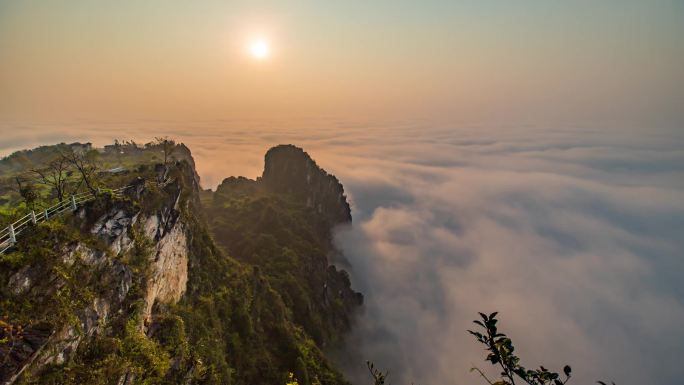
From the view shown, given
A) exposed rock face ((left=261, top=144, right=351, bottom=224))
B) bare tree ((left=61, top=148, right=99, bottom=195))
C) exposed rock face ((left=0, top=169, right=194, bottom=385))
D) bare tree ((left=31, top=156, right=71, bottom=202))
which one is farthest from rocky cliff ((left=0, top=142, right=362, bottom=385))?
exposed rock face ((left=261, top=144, right=351, bottom=224))

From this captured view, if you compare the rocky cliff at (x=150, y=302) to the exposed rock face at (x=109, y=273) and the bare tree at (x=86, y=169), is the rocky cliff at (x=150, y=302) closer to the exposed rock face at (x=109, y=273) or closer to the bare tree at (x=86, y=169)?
the exposed rock face at (x=109, y=273)

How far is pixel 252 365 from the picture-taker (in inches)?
1437

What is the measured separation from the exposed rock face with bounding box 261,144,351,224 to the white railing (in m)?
74.4

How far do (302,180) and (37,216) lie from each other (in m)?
81.1

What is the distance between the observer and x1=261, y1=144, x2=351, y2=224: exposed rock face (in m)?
99.3

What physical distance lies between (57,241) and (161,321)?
1078cm

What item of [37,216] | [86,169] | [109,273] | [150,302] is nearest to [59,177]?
[37,216]

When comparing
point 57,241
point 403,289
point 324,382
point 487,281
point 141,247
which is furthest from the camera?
point 487,281

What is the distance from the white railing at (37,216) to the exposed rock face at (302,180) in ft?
244

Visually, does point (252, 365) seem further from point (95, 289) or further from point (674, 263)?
point (674, 263)

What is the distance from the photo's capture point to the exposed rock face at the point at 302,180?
326 ft

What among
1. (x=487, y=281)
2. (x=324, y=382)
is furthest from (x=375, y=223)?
(x=324, y=382)

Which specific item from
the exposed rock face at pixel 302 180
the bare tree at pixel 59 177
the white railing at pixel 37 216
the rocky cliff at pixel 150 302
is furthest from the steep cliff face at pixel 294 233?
the white railing at pixel 37 216

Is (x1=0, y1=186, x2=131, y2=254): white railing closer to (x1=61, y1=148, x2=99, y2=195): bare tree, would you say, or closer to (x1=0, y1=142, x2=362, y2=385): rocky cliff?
(x1=0, y1=142, x2=362, y2=385): rocky cliff
